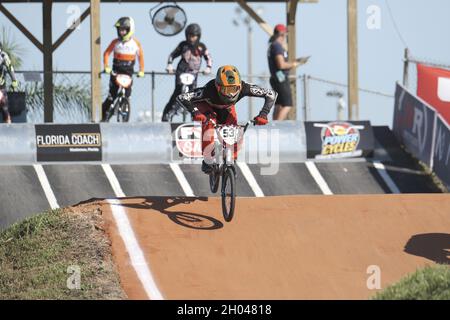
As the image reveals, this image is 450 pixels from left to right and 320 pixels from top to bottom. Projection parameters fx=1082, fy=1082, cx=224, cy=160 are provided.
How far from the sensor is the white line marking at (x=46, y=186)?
17109mm

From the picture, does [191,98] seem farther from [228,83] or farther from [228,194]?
[228,194]

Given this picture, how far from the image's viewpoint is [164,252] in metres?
12.8

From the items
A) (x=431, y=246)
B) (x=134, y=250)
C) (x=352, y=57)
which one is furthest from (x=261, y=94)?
(x=352, y=57)

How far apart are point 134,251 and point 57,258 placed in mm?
899

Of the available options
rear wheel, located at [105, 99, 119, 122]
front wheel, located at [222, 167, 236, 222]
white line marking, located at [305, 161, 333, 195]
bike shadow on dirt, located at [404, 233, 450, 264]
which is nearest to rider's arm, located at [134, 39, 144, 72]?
rear wheel, located at [105, 99, 119, 122]

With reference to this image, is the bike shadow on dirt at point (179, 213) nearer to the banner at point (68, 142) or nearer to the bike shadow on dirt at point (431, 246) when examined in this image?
the bike shadow on dirt at point (431, 246)

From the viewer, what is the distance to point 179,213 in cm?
1412

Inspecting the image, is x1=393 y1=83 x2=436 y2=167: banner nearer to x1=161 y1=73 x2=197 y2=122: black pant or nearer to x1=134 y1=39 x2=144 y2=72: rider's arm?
x1=161 y1=73 x2=197 y2=122: black pant

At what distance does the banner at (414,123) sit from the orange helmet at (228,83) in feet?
20.7

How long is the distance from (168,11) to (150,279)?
9860 mm

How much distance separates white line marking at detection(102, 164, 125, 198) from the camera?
1755cm

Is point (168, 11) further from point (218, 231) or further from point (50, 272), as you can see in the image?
point (50, 272)

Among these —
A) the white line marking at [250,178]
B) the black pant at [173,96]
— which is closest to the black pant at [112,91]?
the black pant at [173,96]
